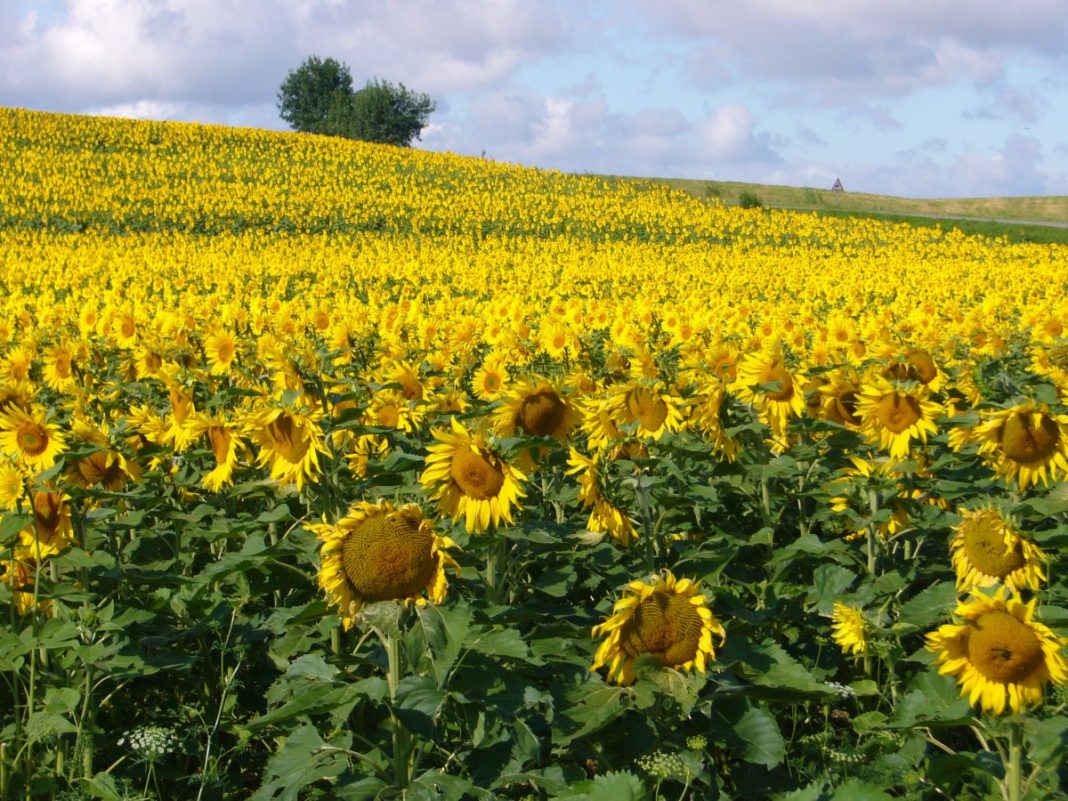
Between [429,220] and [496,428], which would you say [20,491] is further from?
[429,220]

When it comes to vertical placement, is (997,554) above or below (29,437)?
below

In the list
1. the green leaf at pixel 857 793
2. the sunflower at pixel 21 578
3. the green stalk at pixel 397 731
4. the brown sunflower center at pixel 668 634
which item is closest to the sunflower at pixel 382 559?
the green stalk at pixel 397 731

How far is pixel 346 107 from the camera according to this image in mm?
80312

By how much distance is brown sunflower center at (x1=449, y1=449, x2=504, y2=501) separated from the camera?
10.9 ft

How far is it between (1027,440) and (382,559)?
2651 mm

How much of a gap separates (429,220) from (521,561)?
29238 mm

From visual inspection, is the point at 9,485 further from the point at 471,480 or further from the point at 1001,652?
the point at 1001,652

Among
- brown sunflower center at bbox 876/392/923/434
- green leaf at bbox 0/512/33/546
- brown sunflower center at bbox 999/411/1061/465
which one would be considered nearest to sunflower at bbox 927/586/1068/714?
A: brown sunflower center at bbox 999/411/1061/465

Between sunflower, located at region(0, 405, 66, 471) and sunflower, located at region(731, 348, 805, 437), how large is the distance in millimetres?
2889

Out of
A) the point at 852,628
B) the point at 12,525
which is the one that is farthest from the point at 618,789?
the point at 12,525

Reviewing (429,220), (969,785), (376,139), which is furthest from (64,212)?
(376,139)

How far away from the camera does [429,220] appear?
1270 inches

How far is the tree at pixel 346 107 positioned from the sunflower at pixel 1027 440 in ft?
249

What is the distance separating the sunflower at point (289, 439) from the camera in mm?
3549
